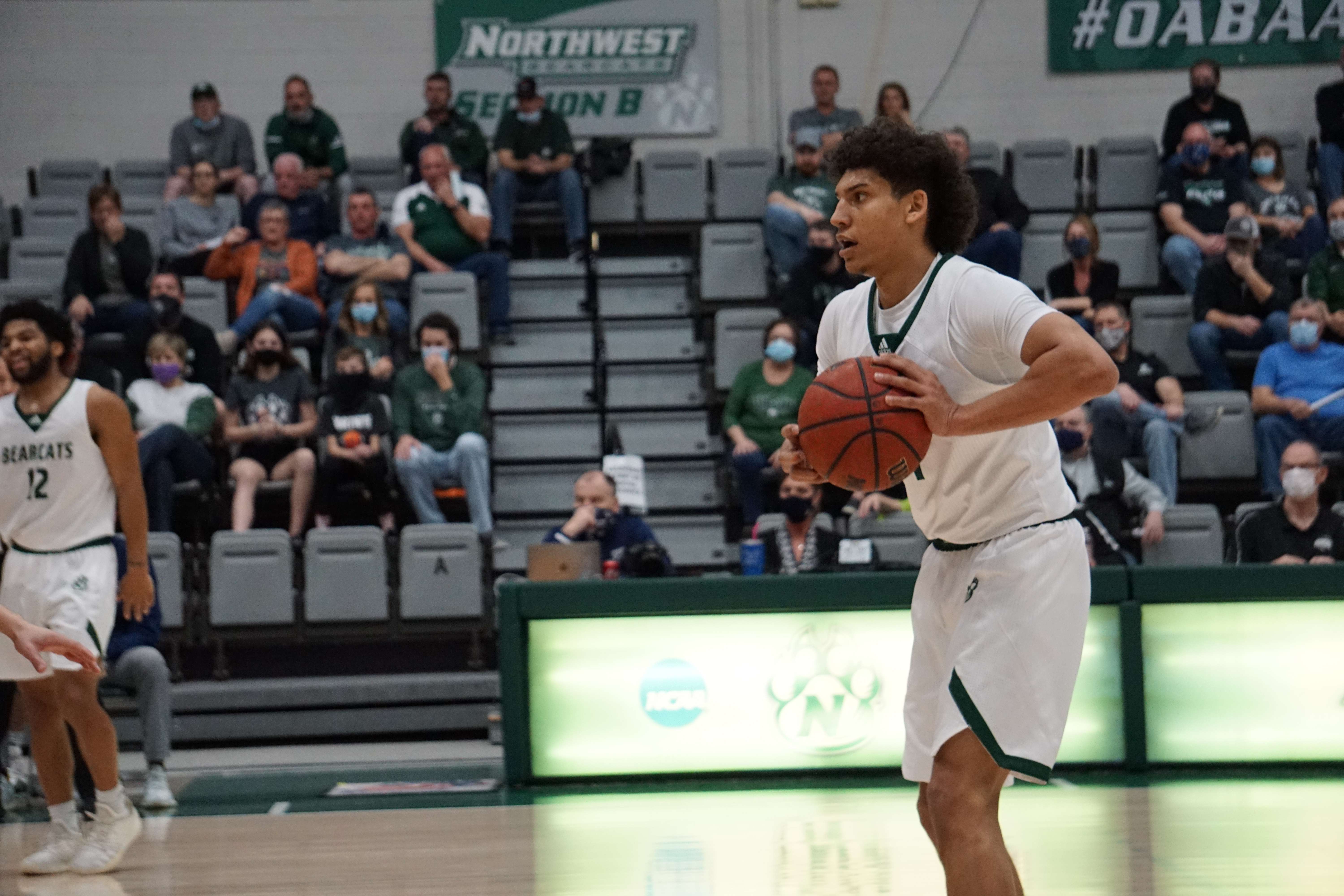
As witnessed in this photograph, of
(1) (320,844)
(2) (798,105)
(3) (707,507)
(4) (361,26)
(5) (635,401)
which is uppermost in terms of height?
(4) (361,26)

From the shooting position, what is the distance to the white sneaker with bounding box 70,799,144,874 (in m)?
4.91

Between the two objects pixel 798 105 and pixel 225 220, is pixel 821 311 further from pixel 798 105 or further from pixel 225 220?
pixel 225 220

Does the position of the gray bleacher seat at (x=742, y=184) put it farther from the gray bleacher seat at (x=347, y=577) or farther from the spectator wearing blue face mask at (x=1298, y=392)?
the gray bleacher seat at (x=347, y=577)

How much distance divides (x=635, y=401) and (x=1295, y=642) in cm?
504

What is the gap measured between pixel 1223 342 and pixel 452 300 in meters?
5.10

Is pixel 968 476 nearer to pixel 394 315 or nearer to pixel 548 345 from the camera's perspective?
pixel 394 315

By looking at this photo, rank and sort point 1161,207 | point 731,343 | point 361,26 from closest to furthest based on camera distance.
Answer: point 731,343 → point 1161,207 → point 361,26

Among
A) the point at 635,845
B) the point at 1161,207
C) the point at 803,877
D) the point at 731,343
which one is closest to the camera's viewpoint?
the point at 803,877

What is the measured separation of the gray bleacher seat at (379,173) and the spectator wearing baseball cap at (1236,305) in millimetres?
6020

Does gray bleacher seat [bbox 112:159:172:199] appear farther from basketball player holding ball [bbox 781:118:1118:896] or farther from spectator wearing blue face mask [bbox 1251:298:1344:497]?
basketball player holding ball [bbox 781:118:1118:896]

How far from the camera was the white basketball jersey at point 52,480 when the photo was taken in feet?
16.8

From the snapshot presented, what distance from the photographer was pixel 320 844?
17.3 feet

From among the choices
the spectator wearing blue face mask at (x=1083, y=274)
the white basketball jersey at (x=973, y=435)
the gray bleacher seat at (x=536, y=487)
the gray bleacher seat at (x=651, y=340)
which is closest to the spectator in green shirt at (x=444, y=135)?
the gray bleacher seat at (x=651, y=340)

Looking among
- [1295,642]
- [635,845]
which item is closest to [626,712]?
[635,845]
